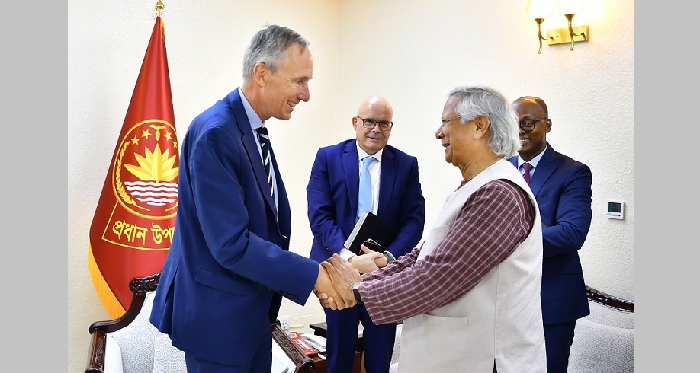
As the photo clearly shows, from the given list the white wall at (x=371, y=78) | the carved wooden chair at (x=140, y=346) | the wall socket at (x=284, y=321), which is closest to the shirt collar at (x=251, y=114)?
the carved wooden chair at (x=140, y=346)

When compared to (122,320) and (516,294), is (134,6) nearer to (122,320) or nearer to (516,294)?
(122,320)

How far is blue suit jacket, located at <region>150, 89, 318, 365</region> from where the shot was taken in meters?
1.73

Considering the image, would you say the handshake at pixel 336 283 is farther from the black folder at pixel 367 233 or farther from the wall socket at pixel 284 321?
the wall socket at pixel 284 321

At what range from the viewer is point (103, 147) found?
3.72 m

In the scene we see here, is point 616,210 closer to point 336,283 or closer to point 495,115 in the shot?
point 495,115

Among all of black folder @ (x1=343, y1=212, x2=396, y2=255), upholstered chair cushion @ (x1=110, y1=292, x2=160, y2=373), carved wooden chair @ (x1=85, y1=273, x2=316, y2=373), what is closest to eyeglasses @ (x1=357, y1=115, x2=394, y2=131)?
black folder @ (x1=343, y1=212, x2=396, y2=255)

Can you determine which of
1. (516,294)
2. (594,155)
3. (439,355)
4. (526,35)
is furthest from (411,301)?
(526,35)

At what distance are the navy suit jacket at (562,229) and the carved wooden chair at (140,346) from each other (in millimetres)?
1055

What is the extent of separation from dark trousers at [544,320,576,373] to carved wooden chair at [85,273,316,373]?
99 centimetres

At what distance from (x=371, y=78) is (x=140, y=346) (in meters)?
2.76

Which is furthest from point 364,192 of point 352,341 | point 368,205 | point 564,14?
point 564,14

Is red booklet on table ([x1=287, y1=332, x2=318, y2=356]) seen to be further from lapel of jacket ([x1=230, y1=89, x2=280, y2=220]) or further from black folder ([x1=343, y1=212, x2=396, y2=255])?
lapel of jacket ([x1=230, y1=89, x2=280, y2=220])

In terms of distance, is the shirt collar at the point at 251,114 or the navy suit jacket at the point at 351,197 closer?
the shirt collar at the point at 251,114

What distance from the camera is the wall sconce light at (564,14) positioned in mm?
3465
